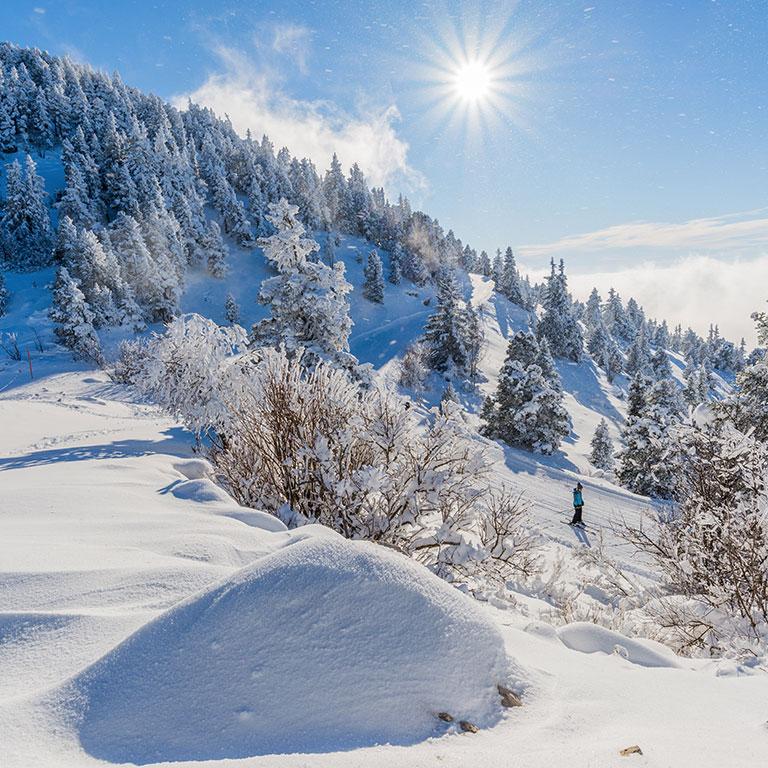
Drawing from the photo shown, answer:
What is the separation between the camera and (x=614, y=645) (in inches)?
178

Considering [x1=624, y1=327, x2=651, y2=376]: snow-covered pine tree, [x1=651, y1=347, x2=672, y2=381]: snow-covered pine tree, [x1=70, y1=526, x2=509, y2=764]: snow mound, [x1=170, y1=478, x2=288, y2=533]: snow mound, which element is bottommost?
[x1=170, y1=478, x2=288, y2=533]: snow mound

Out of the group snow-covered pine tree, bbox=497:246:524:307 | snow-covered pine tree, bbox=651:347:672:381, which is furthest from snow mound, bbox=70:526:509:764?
snow-covered pine tree, bbox=497:246:524:307

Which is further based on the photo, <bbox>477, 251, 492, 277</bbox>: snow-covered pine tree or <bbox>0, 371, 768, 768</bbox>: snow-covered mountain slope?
<bbox>477, 251, 492, 277</bbox>: snow-covered pine tree

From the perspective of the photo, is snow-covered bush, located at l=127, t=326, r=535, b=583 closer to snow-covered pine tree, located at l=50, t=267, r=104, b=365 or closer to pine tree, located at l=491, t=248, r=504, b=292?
snow-covered pine tree, located at l=50, t=267, r=104, b=365

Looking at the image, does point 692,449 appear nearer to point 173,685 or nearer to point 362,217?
point 173,685

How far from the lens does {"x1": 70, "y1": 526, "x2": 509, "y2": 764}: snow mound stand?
2307mm

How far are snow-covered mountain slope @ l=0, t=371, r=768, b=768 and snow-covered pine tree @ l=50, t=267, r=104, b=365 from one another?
4219cm

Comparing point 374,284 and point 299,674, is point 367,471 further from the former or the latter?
point 374,284

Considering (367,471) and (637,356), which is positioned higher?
(637,356)

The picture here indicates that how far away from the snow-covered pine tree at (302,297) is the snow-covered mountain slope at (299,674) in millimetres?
14921

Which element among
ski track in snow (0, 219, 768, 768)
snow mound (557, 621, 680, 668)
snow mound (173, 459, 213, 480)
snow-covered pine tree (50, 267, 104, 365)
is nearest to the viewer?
ski track in snow (0, 219, 768, 768)

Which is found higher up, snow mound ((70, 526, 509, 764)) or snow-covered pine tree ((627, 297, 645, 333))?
snow-covered pine tree ((627, 297, 645, 333))

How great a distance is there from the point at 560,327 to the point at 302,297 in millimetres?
59921

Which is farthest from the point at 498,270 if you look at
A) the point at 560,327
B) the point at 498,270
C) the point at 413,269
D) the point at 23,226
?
the point at 23,226
